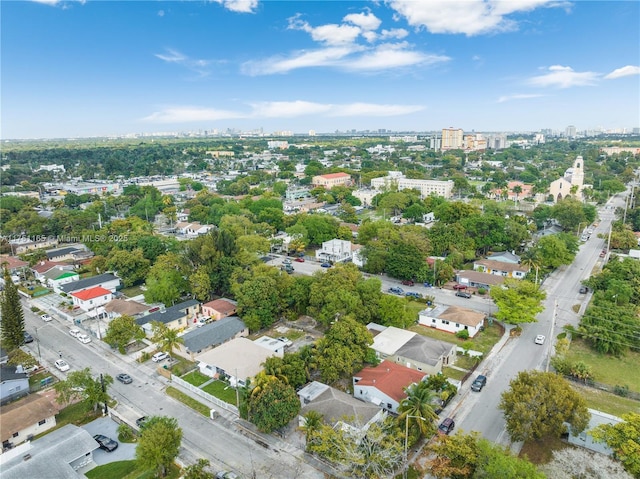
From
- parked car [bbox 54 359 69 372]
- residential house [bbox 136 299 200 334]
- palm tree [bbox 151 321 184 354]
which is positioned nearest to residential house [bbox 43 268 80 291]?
residential house [bbox 136 299 200 334]

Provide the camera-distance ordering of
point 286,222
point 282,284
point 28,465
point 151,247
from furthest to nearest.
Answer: point 286,222, point 151,247, point 282,284, point 28,465

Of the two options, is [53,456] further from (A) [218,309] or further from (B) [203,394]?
(A) [218,309]

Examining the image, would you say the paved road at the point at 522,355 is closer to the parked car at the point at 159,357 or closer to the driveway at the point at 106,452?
the driveway at the point at 106,452

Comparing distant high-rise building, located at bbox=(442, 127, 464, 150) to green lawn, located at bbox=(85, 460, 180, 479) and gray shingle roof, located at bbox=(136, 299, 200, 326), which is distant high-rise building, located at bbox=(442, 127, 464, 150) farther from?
green lawn, located at bbox=(85, 460, 180, 479)

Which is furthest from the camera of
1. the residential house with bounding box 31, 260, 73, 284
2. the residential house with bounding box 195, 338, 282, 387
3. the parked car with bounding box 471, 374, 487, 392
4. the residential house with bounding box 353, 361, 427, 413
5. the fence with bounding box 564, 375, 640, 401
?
the residential house with bounding box 31, 260, 73, 284

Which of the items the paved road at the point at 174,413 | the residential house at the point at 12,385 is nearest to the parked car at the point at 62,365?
the paved road at the point at 174,413

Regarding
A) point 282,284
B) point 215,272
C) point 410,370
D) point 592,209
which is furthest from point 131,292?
point 592,209

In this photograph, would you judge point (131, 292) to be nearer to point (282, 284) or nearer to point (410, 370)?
point (282, 284)
